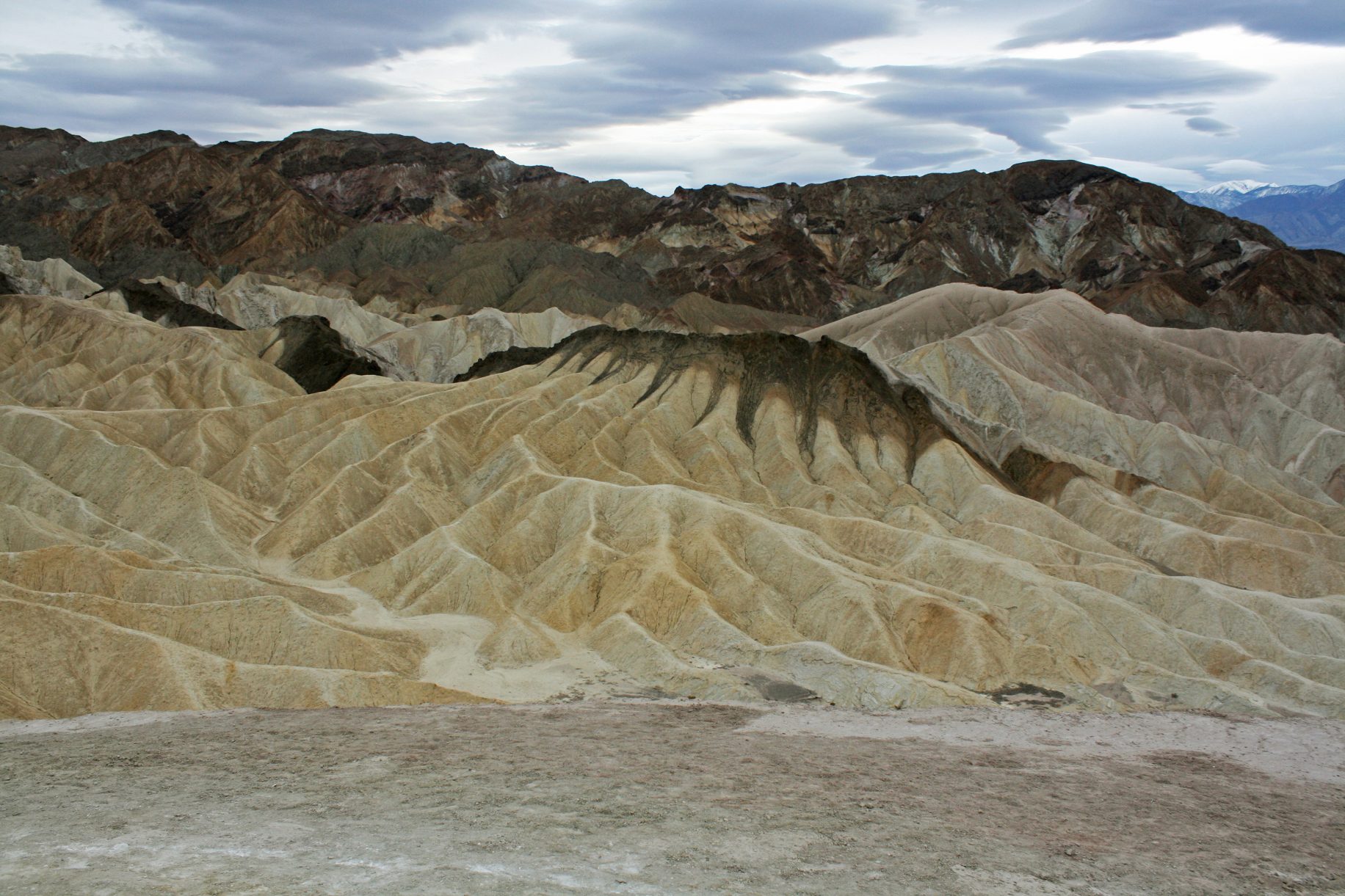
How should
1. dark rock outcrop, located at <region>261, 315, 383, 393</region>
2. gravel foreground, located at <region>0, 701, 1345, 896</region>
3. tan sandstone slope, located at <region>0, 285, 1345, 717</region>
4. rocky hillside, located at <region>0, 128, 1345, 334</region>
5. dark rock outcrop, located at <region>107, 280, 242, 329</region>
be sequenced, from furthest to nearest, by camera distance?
rocky hillside, located at <region>0, 128, 1345, 334</region> → dark rock outcrop, located at <region>107, 280, 242, 329</region> → dark rock outcrop, located at <region>261, 315, 383, 393</region> → tan sandstone slope, located at <region>0, 285, 1345, 717</region> → gravel foreground, located at <region>0, 701, 1345, 896</region>

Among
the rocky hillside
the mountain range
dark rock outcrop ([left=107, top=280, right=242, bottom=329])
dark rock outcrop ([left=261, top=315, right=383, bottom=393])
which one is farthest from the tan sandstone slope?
the rocky hillside

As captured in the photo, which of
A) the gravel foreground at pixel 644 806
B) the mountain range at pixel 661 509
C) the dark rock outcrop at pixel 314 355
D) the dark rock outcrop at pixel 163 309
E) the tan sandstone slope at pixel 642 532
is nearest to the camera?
the gravel foreground at pixel 644 806

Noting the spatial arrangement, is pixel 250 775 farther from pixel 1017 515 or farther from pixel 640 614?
pixel 1017 515

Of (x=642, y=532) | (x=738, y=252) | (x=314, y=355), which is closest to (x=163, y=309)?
(x=314, y=355)

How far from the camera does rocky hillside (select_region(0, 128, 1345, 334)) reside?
14562cm

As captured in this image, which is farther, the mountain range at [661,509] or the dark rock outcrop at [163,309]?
the dark rock outcrop at [163,309]

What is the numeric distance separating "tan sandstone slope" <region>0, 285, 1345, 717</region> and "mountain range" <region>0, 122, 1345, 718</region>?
0.56 ft

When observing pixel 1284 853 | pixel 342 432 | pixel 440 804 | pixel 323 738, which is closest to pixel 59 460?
pixel 342 432

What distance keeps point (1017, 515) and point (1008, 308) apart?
57451mm

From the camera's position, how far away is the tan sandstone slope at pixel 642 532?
38281 millimetres

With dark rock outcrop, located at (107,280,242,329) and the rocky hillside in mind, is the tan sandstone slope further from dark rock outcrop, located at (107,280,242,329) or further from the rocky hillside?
the rocky hillside

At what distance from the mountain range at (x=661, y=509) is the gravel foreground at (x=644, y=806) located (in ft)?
24.2

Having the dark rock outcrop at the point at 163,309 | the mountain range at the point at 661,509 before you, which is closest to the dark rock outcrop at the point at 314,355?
the mountain range at the point at 661,509

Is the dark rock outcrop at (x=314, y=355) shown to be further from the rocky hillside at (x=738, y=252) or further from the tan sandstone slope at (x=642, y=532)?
the rocky hillside at (x=738, y=252)
